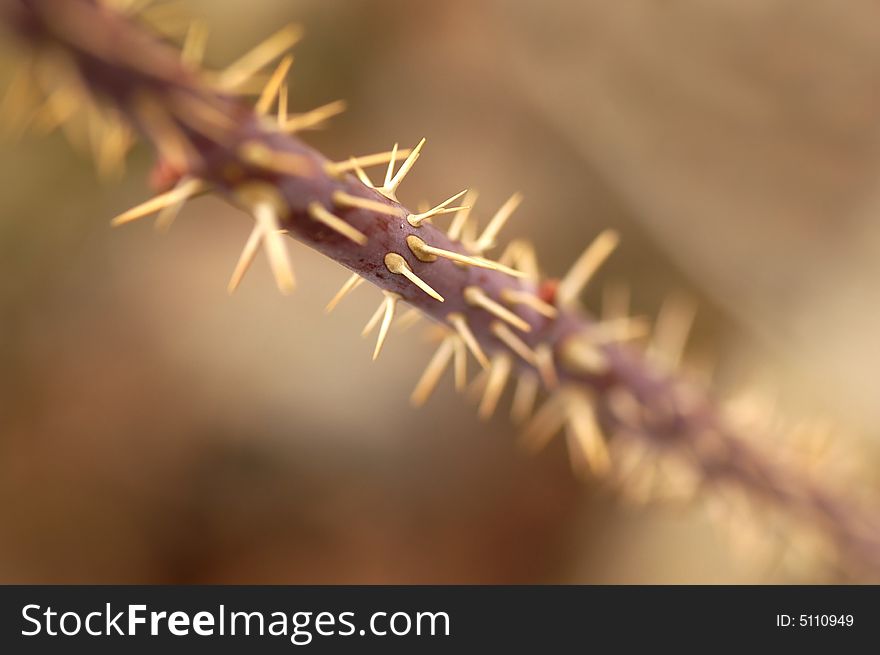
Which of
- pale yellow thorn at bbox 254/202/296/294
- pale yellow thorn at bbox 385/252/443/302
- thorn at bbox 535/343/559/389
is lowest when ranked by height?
pale yellow thorn at bbox 254/202/296/294

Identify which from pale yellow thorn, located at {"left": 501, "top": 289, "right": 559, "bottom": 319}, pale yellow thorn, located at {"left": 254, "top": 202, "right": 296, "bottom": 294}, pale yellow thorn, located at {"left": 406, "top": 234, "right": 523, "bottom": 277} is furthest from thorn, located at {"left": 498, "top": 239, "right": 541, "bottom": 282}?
pale yellow thorn, located at {"left": 254, "top": 202, "right": 296, "bottom": 294}

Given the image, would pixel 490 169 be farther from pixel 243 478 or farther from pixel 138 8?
pixel 138 8

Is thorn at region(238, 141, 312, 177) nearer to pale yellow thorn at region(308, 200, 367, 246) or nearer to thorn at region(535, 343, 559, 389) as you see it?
pale yellow thorn at region(308, 200, 367, 246)

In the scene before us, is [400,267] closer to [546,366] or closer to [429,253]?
[429,253]

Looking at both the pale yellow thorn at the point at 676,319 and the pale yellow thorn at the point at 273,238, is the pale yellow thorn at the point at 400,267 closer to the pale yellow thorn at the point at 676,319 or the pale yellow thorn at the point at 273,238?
the pale yellow thorn at the point at 273,238

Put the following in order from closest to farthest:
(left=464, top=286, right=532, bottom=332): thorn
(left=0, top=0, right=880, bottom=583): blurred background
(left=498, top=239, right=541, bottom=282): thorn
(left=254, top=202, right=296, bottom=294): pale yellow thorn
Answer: (left=254, top=202, right=296, bottom=294): pale yellow thorn, (left=464, top=286, right=532, bottom=332): thorn, (left=498, top=239, right=541, bottom=282): thorn, (left=0, top=0, right=880, bottom=583): blurred background

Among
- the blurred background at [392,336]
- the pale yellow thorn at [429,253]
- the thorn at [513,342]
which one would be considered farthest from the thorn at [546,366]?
the blurred background at [392,336]

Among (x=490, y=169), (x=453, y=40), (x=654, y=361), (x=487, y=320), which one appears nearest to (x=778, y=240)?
(x=490, y=169)

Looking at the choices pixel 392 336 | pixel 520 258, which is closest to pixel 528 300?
pixel 520 258
